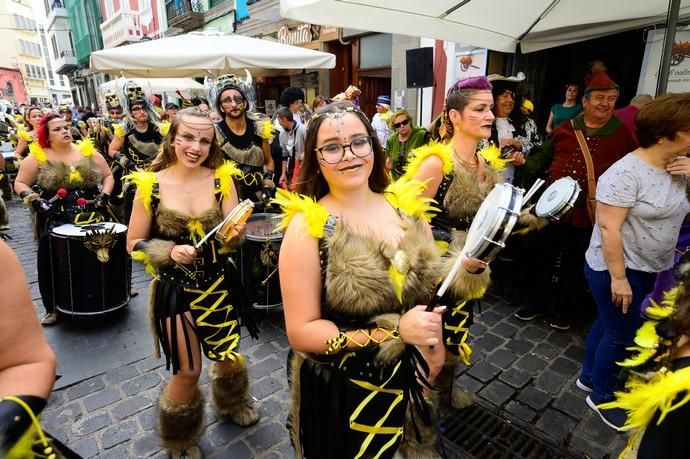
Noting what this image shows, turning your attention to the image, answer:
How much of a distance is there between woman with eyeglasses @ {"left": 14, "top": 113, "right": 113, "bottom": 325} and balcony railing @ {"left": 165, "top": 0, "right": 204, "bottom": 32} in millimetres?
15991

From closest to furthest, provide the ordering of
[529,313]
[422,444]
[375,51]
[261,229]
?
1. [422,444]
2. [261,229]
3. [529,313]
4. [375,51]

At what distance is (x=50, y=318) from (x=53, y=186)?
1406mm

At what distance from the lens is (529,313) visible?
4488 mm

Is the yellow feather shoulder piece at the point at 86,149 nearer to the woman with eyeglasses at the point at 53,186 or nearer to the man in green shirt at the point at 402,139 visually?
the woman with eyeglasses at the point at 53,186

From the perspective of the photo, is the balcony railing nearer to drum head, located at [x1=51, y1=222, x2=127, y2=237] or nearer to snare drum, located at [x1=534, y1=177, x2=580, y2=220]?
drum head, located at [x1=51, y1=222, x2=127, y2=237]

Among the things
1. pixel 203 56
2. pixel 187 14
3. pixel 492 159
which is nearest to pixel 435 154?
pixel 492 159

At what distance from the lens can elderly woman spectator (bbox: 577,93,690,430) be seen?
93.0 inches

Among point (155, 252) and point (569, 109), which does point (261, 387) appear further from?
point (569, 109)

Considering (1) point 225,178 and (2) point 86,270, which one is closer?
(1) point 225,178

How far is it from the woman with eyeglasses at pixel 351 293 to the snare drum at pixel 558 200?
0.49 meters

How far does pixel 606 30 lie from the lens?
15.4 ft

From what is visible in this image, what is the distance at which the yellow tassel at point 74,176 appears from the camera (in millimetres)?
4359

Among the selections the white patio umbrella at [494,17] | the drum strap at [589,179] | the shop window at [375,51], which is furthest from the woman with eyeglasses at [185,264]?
the shop window at [375,51]

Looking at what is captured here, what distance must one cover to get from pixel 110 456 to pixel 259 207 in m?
2.80
